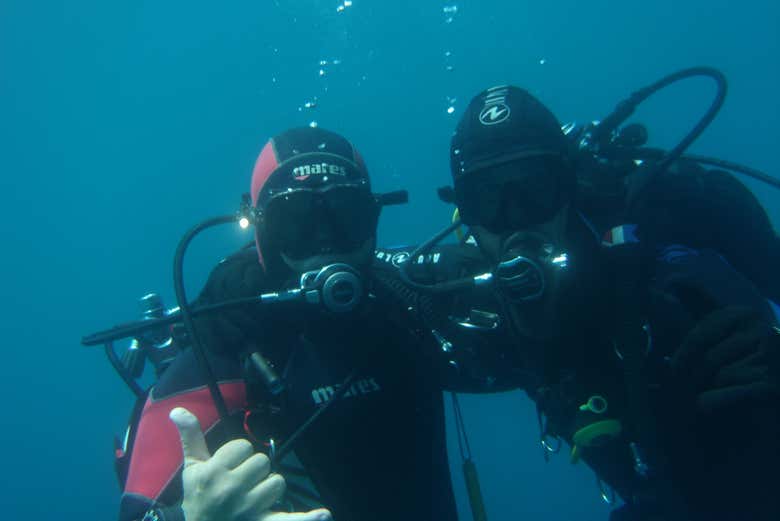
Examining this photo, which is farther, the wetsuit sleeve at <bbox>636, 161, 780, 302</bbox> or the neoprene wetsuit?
the wetsuit sleeve at <bbox>636, 161, 780, 302</bbox>

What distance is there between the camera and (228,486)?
1842 mm

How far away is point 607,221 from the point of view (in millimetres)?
3330

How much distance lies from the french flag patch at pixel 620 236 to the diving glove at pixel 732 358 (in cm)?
83

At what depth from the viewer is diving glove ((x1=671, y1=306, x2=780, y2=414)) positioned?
2016mm

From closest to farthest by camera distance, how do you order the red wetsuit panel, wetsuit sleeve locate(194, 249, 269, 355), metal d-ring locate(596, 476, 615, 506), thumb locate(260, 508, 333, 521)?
thumb locate(260, 508, 333, 521) < the red wetsuit panel < wetsuit sleeve locate(194, 249, 269, 355) < metal d-ring locate(596, 476, 615, 506)

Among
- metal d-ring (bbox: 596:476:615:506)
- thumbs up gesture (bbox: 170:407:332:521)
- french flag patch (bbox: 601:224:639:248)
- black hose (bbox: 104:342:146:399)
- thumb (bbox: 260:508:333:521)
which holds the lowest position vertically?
metal d-ring (bbox: 596:476:615:506)

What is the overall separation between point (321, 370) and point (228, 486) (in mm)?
1400

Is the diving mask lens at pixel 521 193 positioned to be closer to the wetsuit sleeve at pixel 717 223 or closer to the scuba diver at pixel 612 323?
the scuba diver at pixel 612 323

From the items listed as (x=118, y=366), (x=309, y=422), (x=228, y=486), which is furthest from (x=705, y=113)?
(x=118, y=366)

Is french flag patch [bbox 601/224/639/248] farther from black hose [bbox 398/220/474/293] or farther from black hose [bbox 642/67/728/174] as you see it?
black hose [bbox 398/220/474/293]

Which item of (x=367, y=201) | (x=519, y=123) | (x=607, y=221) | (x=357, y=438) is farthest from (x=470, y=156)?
(x=357, y=438)

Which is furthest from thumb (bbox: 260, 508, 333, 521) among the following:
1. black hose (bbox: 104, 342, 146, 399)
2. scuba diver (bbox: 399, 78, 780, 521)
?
black hose (bbox: 104, 342, 146, 399)

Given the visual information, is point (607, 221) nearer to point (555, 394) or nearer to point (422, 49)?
point (555, 394)

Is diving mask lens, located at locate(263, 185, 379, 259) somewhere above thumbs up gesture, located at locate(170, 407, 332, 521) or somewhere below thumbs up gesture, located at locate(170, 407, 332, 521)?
above
